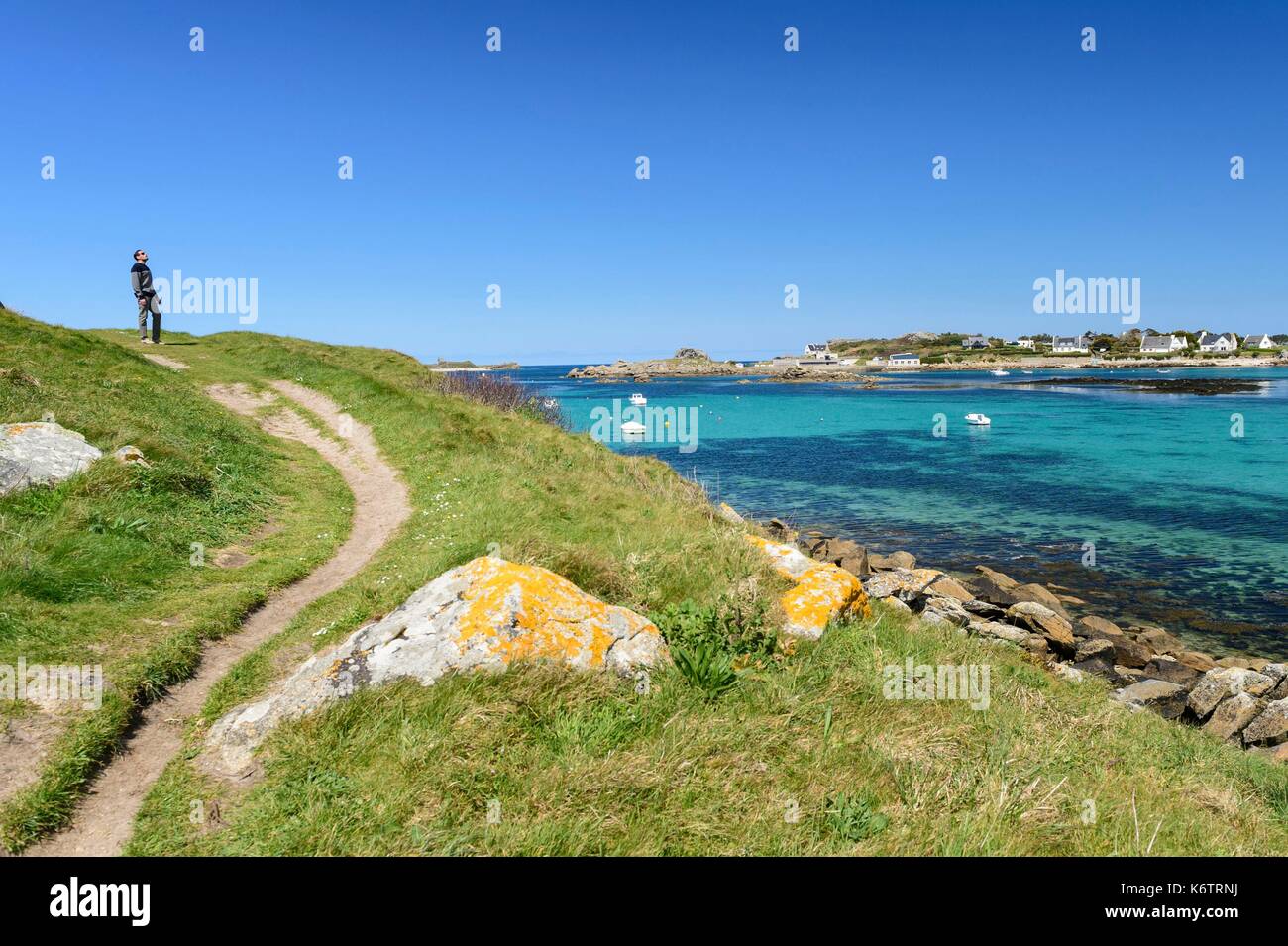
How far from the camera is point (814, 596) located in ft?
34.4

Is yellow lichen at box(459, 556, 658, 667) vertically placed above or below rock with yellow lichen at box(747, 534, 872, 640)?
above

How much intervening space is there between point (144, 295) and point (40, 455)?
25.5 m

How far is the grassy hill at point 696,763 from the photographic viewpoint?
18.3 feet

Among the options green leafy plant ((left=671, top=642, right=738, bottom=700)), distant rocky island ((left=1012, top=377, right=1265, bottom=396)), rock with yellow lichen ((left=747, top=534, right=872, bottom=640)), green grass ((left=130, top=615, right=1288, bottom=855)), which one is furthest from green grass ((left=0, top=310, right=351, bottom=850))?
distant rocky island ((left=1012, top=377, right=1265, bottom=396))

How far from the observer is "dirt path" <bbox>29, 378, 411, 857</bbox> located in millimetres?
5785

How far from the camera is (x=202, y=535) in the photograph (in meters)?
12.8

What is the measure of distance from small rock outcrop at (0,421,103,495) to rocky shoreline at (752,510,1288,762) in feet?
50.1

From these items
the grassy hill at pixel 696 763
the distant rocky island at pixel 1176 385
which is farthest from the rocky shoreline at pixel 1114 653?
the distant rocky island at pixel 1176 385

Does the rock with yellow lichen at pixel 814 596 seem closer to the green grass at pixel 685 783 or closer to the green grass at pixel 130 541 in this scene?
the green grass at pixel 685 783

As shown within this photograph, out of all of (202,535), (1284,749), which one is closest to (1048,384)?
(1284,749)

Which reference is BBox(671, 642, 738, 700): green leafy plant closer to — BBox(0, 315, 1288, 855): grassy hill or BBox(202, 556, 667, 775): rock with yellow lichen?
BBox(0, 315, 1288, 855): grassy hill

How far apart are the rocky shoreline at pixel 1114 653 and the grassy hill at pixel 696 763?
3463 millimetres
